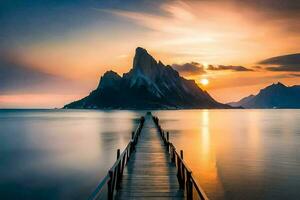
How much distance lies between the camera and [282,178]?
973 inches

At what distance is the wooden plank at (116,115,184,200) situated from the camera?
40.2 feet

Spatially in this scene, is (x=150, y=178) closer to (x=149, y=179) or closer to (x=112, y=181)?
(x=149, y=179)

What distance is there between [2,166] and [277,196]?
27.6 m

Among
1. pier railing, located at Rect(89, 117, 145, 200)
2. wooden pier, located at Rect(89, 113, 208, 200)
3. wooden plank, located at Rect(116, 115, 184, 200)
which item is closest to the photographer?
pier railing, located at Rect(89, 117, 145, 200)

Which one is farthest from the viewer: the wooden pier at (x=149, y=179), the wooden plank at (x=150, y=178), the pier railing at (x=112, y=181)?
the wooden plank at (x=150, y=178)

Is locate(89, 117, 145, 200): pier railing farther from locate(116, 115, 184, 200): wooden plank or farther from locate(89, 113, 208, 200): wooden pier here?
locate(116, 115, 184, 200): wooden plank

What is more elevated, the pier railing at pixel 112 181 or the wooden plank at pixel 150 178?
the pier railing at pixel 112 181

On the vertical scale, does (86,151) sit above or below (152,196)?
below

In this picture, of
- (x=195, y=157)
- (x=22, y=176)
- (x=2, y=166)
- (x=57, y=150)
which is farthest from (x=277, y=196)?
(x=57, y=150)

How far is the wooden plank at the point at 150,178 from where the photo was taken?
1226 centimetres

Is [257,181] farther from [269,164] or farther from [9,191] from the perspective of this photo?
[9,191]

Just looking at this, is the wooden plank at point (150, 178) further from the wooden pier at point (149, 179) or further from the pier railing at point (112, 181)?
the pier railing at point (112, 181)

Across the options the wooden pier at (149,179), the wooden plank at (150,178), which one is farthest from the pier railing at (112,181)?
the wooden plank at (150,178)

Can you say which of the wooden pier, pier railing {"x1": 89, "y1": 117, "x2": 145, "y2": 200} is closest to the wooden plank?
the wooden pier
